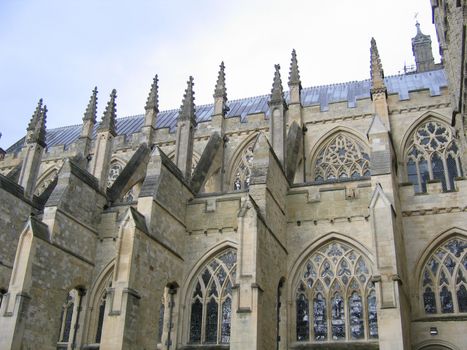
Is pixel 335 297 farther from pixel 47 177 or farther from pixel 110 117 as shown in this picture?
pixel 47 177

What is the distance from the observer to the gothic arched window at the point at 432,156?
18875 millimetres

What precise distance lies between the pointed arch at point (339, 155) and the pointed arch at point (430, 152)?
1.50 meters

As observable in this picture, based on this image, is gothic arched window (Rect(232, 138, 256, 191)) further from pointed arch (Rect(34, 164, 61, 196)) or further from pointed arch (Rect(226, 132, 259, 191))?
pointed arch (Rect(34, 164, 61, 196))

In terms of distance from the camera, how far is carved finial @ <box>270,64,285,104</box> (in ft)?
63.9

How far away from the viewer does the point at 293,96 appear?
22.1 metres

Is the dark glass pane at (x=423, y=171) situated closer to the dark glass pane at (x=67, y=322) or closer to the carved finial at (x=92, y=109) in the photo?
the dark glass pane at (x=67, y=322)

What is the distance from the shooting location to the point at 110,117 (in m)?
20.6

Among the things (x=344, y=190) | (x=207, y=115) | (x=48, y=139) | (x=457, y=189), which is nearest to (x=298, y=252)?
(x=344, y=190)

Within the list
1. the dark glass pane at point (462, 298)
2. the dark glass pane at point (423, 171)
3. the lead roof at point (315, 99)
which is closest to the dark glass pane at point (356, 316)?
the dark glass pane at point (462, 298)

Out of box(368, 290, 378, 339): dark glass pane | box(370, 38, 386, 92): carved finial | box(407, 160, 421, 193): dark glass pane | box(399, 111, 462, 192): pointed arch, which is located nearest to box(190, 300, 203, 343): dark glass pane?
box(368, 290, 378, 339): dark glass pane

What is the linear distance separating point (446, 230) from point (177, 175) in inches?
308

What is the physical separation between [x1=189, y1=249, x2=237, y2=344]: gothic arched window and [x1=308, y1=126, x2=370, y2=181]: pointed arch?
6207 millimetres

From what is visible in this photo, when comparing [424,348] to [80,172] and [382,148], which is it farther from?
[80,172]

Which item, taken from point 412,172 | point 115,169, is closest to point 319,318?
point 412,172
